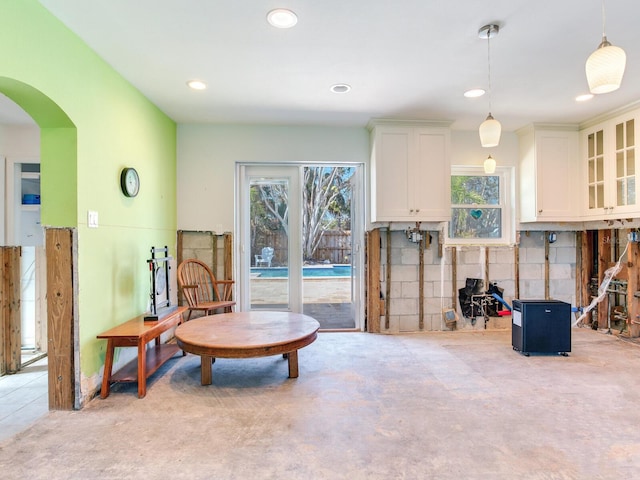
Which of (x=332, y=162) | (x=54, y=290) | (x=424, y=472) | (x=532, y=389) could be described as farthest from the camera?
(x=332, y=162)

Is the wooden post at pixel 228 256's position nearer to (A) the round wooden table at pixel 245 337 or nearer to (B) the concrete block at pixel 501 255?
(A) the round wooden table at pixel 245 337

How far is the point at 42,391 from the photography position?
107 inches

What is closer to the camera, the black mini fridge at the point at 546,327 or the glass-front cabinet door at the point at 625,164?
the black mini fridge at the point at 546,327

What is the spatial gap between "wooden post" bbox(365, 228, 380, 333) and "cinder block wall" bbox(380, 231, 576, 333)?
101 millimetres

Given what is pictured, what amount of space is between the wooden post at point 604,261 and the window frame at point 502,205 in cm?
104

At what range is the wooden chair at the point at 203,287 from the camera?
371cm

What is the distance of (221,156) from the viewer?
4219mm

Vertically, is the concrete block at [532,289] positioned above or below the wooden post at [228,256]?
below

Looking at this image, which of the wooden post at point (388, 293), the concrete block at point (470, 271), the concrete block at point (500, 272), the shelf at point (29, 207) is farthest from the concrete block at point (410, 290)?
the shelf at point (29, 207)

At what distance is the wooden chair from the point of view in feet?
12.2

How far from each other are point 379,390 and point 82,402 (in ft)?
7.08

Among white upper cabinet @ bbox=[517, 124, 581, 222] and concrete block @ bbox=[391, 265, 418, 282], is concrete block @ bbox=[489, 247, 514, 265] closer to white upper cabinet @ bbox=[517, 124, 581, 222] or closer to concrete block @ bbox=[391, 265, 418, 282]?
white upper cabinet @ bbox=[517, 124, 581, 222]

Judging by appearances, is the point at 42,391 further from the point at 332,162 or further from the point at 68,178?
the point at 332,162

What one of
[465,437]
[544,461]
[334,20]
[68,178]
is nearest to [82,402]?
[68,178]
